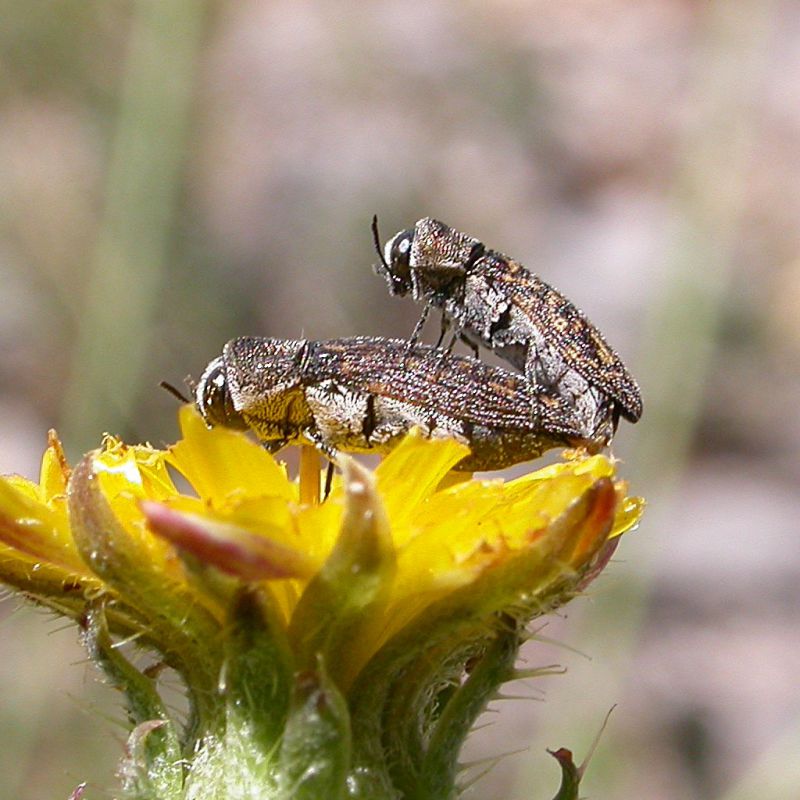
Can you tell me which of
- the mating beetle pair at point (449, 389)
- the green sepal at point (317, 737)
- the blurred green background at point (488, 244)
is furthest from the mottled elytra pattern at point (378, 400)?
the blurred green background at point (488, 244)

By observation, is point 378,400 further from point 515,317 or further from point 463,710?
point 463,710

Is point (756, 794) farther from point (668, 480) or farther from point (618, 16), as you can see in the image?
point (618, 16)

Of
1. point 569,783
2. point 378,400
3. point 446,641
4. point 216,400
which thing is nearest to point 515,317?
point 378,400

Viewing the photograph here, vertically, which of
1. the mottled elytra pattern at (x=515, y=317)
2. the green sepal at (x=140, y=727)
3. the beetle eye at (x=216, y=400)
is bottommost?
the green sepal at (x=140, y=727)

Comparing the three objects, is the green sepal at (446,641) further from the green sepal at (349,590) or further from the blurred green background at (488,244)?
the blurred green background at (488,244)

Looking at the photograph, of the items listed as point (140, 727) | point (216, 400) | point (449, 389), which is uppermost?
point (449, 389)
